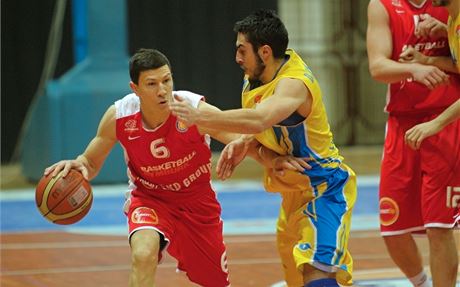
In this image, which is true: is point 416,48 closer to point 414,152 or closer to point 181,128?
point 414,152

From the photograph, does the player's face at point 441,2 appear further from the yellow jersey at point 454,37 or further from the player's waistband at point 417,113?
the player's waistband at point 417,113

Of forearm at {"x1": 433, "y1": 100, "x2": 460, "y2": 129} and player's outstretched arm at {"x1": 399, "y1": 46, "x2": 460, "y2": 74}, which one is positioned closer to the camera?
forearm at {"x1": 433, "y1": 100, "x2": 460, "y2": 129}

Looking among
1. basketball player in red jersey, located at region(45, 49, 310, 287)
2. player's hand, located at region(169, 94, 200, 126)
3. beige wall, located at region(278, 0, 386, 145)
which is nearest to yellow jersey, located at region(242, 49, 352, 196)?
basketball player in red jersey, located at region(45, 49, 310, 287)

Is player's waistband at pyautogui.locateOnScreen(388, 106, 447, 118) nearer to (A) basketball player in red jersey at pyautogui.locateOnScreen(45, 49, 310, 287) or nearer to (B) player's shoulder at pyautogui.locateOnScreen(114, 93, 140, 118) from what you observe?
(A) basketball player in red jersey at pyautogui.locateOnScreen(45, 49, 310, 287)

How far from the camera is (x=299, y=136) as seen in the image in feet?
19.4

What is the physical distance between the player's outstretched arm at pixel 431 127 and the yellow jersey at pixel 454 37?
0.33 m

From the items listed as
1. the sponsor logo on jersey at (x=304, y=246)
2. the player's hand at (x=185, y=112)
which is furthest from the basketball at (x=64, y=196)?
the sponsor logo on jersey at (x=304, y=246)

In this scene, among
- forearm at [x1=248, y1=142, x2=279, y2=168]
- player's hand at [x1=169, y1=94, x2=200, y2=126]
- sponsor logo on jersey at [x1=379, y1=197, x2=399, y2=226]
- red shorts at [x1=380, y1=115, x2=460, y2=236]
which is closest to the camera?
player's hand at [x1=169, y1=94, x2=200, y2=126]

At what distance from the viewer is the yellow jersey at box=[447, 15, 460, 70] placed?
6.12m

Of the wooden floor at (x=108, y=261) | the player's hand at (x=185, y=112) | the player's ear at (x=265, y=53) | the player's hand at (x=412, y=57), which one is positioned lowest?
the wooden floor at (x=108, y=261)

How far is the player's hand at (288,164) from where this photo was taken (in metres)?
5.79

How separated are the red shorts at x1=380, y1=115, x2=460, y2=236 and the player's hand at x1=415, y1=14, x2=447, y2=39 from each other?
20.3 inches

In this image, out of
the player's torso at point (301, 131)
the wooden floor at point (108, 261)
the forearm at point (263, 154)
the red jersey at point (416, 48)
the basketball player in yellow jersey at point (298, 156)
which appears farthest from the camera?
A: the wooden floor at point (108, 261)

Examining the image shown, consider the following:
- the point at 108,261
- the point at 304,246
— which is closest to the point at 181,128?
the point at 304,246
